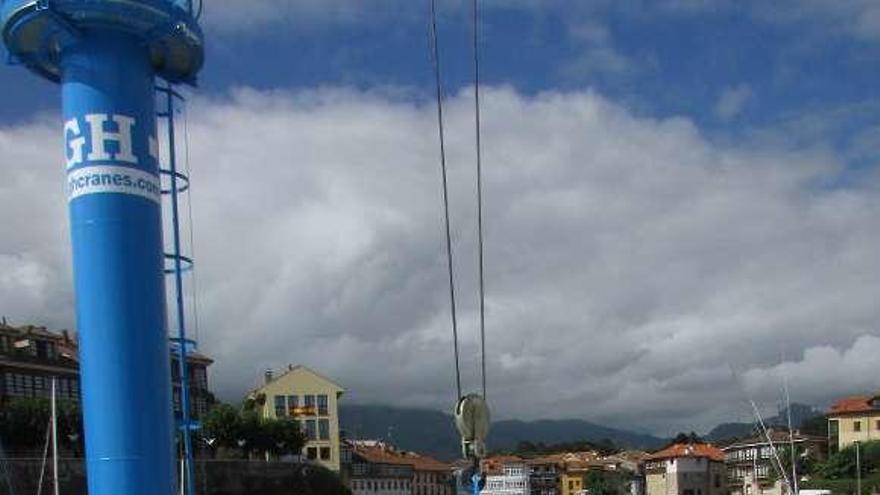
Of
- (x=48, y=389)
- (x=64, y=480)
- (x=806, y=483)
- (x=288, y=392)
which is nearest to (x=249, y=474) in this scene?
(x=48, y=389)

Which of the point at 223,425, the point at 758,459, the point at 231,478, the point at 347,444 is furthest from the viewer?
the point at 758,459

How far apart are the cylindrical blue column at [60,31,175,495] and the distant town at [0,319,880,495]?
26273 millimetres

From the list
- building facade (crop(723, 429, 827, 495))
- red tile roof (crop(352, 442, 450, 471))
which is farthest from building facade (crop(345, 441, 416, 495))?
building facade (crop(723, 429, 827, 495))

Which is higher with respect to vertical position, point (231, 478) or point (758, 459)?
point (231, 478)

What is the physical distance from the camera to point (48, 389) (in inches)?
3962

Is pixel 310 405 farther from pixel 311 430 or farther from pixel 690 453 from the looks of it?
pixel 690 453

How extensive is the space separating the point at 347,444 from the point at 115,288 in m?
140

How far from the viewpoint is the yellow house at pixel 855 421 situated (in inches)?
6132

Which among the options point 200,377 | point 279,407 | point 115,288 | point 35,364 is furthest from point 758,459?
point 115,288

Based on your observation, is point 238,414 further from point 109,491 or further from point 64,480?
point 109,491

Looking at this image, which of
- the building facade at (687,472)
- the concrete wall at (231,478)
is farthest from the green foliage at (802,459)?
the concrete wall at (231,478)

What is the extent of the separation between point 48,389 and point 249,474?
18.0m

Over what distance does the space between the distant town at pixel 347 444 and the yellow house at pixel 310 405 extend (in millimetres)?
114

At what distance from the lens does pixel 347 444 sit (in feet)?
509
